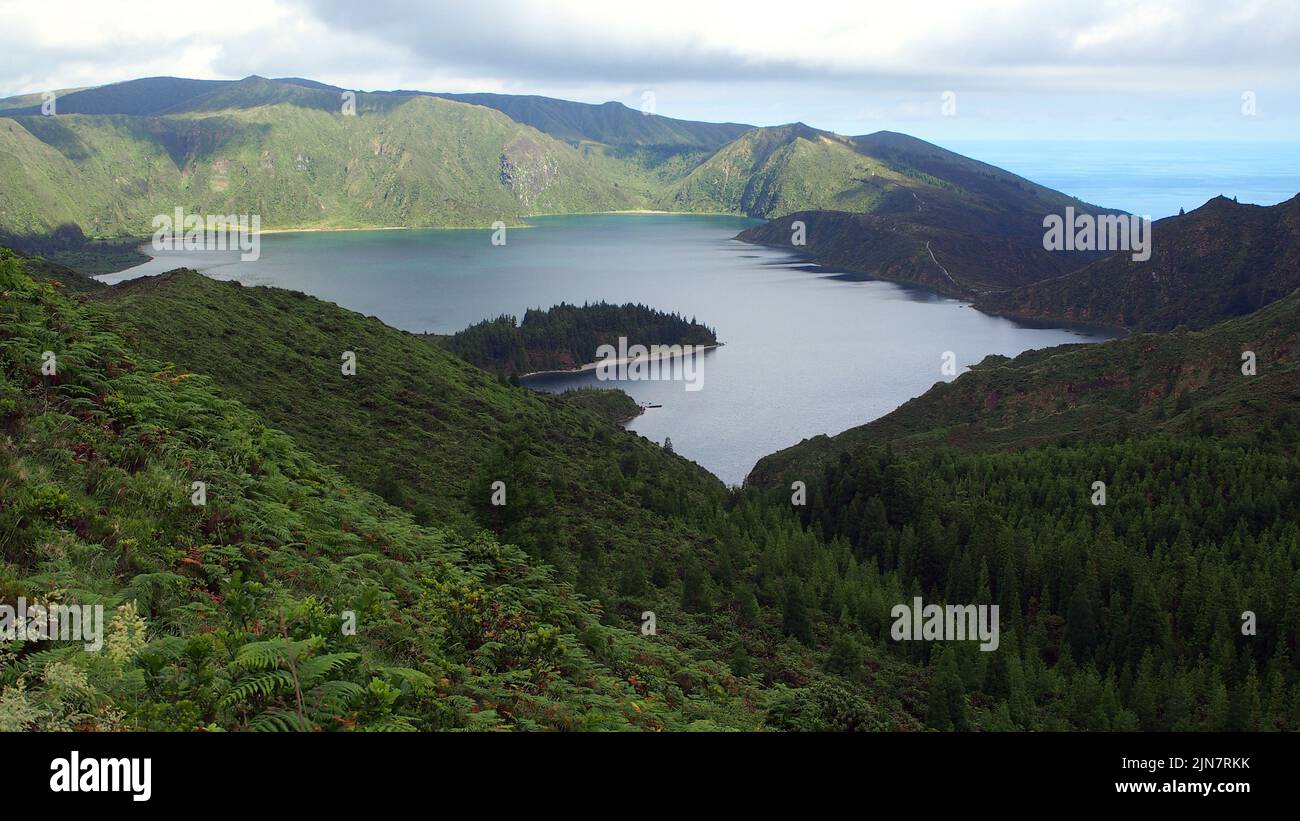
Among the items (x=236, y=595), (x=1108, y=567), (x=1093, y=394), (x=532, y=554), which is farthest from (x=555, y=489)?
(x=1093, y=394)

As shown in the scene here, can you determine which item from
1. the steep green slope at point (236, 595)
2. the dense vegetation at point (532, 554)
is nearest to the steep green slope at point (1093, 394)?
the dense vegetation at point (532, 554)

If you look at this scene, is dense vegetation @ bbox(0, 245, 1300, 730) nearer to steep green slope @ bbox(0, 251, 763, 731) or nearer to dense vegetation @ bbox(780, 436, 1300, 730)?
steep green slope @ bbox(0, 251, 763, 731)

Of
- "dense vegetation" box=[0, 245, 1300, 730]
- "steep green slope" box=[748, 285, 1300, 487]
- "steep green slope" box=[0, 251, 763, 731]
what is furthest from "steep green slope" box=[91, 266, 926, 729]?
"steep green slope" box=[748, 285, 1300, 487]

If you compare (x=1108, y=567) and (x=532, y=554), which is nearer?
(x=532, y=554)

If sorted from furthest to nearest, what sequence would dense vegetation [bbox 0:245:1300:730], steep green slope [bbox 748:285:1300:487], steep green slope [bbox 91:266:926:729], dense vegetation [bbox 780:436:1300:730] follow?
steep green slope [bbox 748:285:1300:487], dense vegetation [bbox 780:436:1300:730], steep green slope [bbox 91:266:926:729], dense vegetation [bbox 0:245:1300:730]

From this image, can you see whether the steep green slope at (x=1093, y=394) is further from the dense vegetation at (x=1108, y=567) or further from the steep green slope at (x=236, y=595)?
the steep green slope at (x=236, y=595)

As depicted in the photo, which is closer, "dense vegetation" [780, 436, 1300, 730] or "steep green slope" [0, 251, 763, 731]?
"steep green slope" [0, 251, 763, 731]

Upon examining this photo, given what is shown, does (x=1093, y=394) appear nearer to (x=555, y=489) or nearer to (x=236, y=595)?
(x=555, y=489)
